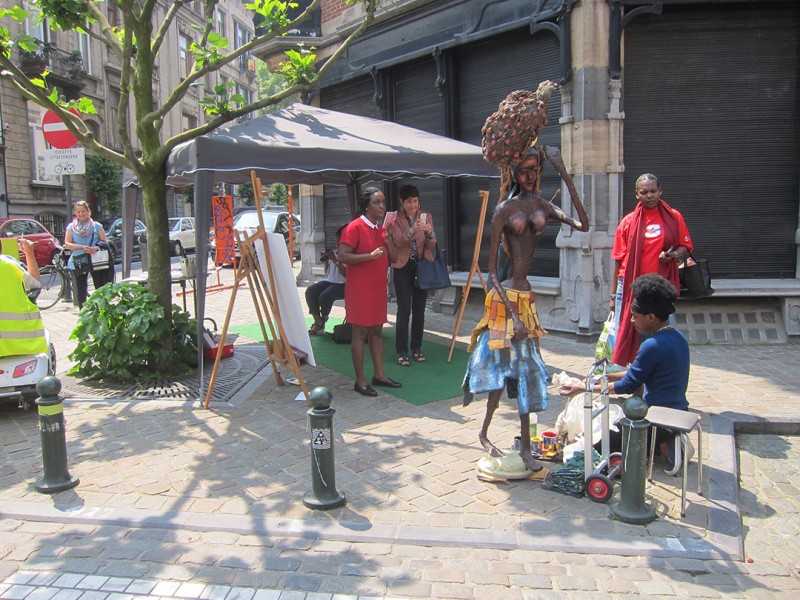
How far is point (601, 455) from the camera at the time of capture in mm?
4273

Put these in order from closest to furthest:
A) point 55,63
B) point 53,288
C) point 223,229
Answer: point 223,229
point 53,288
point 55,63

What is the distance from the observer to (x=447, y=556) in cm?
345

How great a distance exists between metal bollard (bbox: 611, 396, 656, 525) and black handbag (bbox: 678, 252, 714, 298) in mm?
2355

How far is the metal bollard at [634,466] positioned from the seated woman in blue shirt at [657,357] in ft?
1.64

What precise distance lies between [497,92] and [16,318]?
683cm

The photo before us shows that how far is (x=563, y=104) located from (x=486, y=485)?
221 inches

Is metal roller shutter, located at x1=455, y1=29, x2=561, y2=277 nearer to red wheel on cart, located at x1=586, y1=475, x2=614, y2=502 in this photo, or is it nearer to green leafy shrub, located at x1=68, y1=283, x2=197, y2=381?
green leafy shrub, located at x1=68, y1=283, x2=197, y2=381

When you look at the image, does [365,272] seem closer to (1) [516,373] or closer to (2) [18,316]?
(1) [516,373]

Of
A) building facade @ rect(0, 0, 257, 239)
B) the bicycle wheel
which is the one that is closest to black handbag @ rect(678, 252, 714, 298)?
the bicycle wheel

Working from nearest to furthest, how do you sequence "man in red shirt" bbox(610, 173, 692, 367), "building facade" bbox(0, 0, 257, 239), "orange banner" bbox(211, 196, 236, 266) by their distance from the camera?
"man in red shirt" bbox(610, 173, 692, 367)
"orange banner" bbox(211, 196, 236, 266)
"building facade" bbox(0, 0, 257, 239)

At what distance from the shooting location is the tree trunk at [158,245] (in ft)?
22.3

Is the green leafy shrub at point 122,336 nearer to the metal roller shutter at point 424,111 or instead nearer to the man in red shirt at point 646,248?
the man in red shirt at point 646,248

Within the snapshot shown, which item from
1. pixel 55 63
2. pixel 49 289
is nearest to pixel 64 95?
pixel 55 63

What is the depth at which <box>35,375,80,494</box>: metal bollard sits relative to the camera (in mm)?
4188
